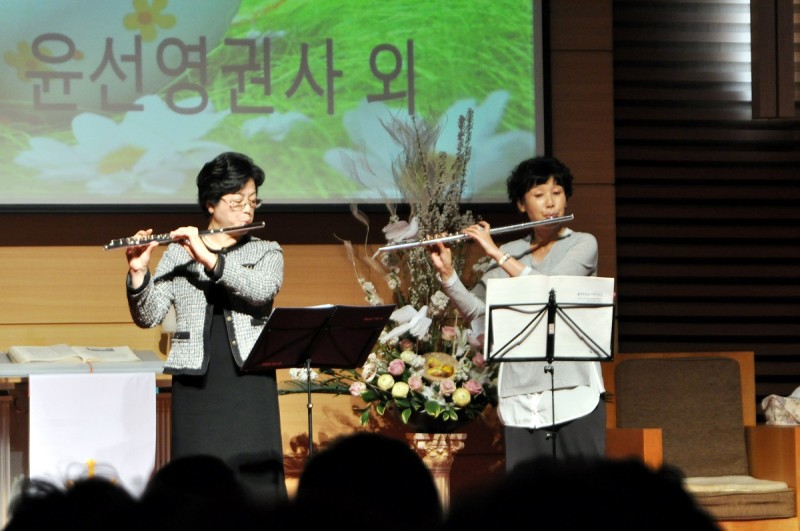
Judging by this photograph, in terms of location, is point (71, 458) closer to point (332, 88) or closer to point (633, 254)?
point (332, 88)

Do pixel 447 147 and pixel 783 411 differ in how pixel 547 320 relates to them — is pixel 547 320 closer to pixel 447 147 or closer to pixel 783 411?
pixel 447 147

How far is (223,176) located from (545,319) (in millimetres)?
1049

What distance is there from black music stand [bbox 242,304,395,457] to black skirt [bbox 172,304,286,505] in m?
0.07

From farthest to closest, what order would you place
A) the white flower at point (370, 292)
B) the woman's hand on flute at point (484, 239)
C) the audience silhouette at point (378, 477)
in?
the white flower at point (370, 292) < the woman's hand on flute at point (484, 239) < the audience silhouette at point (378, 477)

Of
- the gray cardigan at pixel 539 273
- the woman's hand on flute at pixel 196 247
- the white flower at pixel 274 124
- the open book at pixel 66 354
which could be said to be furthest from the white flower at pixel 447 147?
the woman's hand on flute at pixel 196 247

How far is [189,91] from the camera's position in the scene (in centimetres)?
473

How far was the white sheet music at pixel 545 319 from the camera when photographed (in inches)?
135

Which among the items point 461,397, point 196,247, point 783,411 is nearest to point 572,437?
point 461,397

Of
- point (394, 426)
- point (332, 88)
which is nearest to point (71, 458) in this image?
point (394, 426)

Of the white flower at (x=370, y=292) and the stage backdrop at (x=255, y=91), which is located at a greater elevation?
the stage backdrop at (x=255, y=91)

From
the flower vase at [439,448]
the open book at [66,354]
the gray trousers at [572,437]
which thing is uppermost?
the open book at [66,354]

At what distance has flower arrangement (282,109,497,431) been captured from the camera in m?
4.25

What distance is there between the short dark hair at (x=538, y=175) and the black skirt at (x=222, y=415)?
3.87 ft

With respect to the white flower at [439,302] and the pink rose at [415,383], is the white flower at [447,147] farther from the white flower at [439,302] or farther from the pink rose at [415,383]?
the pink rose at [415,383]
